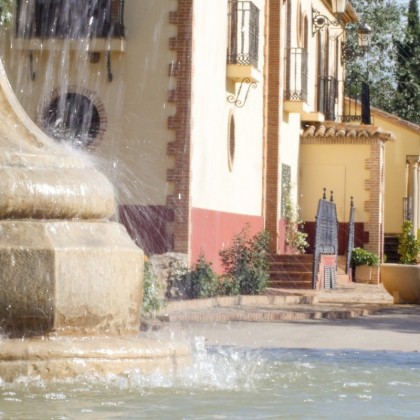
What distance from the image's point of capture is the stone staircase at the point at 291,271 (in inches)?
1096

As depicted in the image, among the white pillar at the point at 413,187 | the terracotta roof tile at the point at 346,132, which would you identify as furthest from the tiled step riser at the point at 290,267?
the white pillar at the point at 413,187

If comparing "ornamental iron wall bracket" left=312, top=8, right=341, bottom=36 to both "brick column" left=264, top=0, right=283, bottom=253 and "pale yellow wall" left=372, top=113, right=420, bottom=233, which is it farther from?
"pale yellow wall" left=372, top=113, right=420, bottom=233

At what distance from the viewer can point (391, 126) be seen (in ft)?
147

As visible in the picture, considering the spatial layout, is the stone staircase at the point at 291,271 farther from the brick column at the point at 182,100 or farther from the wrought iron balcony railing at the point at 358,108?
the wrought iron balcony railing at the point at 358,108

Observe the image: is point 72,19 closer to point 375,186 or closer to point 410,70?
point 375,186

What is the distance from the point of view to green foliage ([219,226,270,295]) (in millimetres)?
22938

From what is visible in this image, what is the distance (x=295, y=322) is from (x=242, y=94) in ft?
34.8

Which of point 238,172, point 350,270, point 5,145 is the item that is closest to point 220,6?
point 238,172

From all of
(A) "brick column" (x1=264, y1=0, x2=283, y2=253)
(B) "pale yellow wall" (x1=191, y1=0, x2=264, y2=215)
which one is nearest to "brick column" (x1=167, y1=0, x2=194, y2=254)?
(B) "pale yellow wall" (x1=191, y1=0, x2=264, y2=215)

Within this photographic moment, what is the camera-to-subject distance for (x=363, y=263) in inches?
1329

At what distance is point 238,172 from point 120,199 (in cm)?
494

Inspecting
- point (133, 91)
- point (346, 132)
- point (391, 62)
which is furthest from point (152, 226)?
point (391, 62)

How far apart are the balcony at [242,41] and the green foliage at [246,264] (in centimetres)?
297

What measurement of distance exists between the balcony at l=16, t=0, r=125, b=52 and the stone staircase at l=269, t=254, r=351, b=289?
7047mm
